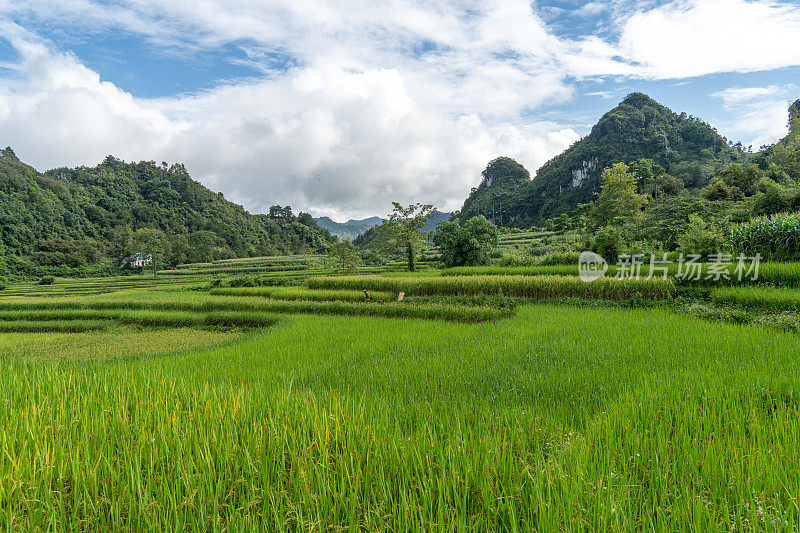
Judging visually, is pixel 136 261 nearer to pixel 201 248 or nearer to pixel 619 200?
pixel 201 248

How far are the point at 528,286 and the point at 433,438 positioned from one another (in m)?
12.2

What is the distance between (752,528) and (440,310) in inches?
372

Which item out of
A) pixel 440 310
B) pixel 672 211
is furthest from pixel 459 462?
pixel 672 211

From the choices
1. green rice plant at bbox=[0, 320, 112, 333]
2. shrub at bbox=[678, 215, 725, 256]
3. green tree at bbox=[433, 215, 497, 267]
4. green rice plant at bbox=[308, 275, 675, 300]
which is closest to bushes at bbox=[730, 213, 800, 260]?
shrub at bbox=[678, 215, 725, 256]

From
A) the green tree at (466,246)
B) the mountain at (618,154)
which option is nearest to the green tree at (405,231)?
the green tree at (466,246)

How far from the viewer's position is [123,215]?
5938 centimetres

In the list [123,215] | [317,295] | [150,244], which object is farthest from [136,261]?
[317,295]

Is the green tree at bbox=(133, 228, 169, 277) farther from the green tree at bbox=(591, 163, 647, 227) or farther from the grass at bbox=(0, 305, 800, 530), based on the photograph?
the green tree at bbox=(591, 163, 647, 227)

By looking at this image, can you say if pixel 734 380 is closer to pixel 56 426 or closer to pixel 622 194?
pixel 56 426

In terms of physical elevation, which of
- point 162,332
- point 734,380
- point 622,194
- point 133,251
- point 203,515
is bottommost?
point 162,332

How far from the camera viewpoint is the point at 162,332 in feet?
39.1

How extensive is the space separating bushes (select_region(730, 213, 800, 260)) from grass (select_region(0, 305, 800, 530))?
1216 centimetres

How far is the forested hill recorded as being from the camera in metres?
46.0

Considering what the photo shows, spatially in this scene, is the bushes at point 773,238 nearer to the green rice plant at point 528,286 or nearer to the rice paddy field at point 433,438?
the green rice plant at point 528,286
